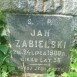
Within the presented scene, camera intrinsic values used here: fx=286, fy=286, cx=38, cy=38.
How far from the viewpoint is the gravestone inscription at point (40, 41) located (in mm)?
2969

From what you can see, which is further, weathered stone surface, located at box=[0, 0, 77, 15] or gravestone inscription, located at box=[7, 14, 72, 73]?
gravestone inscription, located at box=[7, 14, 72, 73]

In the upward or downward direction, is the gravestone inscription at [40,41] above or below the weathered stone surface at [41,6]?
below

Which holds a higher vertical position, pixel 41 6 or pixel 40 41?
pixel 41 6

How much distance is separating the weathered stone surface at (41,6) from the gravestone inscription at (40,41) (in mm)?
71

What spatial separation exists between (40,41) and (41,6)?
1.32ft

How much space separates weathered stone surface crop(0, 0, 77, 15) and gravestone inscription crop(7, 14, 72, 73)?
2.8 inches

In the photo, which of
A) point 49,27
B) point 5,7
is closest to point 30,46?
point 49,27

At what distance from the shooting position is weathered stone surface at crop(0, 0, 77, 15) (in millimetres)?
2857

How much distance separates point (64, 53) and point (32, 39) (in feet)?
1.28

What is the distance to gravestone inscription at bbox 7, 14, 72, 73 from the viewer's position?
9.74ft

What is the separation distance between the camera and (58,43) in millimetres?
3082

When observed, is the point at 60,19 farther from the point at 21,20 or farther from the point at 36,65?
the point at 36,65

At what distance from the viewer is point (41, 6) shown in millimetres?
2879

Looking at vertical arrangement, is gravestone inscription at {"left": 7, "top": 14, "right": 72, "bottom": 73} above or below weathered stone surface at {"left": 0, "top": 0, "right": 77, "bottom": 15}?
below
